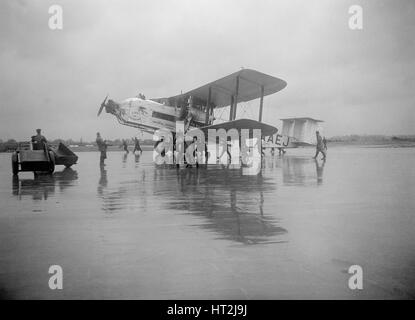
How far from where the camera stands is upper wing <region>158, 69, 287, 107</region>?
74.8 ft

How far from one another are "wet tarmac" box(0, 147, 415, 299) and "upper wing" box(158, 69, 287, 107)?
14478 mm

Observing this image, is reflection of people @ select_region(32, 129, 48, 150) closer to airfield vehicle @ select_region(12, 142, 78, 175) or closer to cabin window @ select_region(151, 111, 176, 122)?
airfield vehicle @ select_region(12, 142, 78, 175)

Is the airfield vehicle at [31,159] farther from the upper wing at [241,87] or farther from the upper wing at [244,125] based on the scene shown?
the upper wing at [241,87]

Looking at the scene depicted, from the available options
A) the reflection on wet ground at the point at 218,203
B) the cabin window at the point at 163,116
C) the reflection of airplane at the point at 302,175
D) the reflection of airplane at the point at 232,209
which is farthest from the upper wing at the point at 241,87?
the reflection of airplane at the point at 232,209

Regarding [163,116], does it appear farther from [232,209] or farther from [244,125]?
[232,209]

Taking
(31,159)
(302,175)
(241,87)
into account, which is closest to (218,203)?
(302,175)

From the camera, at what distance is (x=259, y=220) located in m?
6.38

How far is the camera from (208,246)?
4.83m

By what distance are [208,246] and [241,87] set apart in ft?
71.4

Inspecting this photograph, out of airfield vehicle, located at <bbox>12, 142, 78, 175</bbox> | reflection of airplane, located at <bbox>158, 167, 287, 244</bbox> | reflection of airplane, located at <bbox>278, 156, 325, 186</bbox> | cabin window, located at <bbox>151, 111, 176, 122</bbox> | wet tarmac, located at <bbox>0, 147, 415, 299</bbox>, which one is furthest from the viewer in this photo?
cabin window, located at <bbox>151, 111, 176, 122</bbox>

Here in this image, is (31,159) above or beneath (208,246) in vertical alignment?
above

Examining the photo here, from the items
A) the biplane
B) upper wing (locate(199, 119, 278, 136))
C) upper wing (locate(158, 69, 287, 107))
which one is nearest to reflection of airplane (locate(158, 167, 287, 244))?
upper wing (locate(199, 119, 278, 136))

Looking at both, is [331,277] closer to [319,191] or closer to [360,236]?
[360,236]

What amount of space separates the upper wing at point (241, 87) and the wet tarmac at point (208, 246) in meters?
14.5
